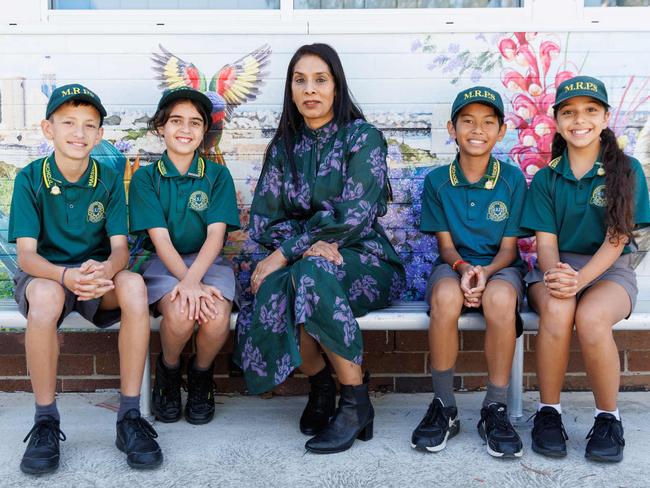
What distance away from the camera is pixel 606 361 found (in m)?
2.46

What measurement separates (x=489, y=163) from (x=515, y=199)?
0.64 feet

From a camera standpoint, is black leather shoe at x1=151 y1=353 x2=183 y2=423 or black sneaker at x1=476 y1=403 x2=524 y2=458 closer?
black sneaker at x1=476 y1=403 x2=524 y2=458

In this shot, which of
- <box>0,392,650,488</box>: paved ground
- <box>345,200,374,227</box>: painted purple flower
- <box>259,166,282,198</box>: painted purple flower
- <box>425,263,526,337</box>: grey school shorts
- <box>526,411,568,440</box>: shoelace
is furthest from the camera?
<box>259,166,282,198</box>: painted purple flower


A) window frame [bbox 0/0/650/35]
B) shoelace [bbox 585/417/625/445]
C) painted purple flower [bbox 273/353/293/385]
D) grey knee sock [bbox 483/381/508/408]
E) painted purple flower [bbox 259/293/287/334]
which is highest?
window frame [bbox 0/0/650/35]

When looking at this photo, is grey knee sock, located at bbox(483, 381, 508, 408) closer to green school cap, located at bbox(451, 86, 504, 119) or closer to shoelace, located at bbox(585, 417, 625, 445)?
shoelace, located at bbox(585, 417, 625, 445)

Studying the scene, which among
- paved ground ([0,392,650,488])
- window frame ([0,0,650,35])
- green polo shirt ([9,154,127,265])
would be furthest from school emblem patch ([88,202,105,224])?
window frame ([0,0,650,35])

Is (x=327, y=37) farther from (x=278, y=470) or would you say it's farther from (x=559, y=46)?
(x=278, y=470)

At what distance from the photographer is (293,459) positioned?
2473mm

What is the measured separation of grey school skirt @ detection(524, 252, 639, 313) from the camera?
2621mm

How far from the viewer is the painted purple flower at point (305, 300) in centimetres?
248

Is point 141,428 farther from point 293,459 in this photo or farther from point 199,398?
point 293,459

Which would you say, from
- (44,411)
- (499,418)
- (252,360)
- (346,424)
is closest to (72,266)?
(44,411)

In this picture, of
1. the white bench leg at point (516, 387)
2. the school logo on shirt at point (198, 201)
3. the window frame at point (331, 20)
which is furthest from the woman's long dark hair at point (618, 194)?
the school logo on shirt at point (198, 201)

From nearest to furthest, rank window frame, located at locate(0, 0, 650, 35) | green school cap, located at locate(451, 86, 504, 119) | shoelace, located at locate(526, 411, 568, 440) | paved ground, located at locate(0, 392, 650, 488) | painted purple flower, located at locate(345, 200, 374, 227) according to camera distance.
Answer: paved ground, located at locate(0, 392, 650, 488), shoelace, located at locate(526, 411, 568, 440), painted purple flower, located at locate(345, 200, 374, 227), green school cap, located at locate(451, 86, 504, 119), window frame, located at locate(0, 0, 650, 35)
